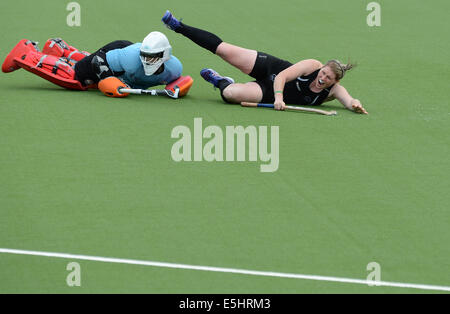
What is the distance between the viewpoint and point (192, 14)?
1620cm

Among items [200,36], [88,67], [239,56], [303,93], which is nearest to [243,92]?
[239,56]

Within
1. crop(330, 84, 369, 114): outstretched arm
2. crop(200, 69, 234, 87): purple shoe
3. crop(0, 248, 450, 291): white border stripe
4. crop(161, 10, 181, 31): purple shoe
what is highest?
crop(161, 10, 181, 31): purple shoe

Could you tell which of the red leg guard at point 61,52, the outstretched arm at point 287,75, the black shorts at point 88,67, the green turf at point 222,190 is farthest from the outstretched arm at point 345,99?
the red leg guard at point 61,52

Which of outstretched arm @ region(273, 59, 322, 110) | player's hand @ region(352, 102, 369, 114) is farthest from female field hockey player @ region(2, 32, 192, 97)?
player's hand @ region(352, 102, 369, 114)

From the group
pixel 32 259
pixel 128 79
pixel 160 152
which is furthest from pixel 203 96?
pixel 32 259

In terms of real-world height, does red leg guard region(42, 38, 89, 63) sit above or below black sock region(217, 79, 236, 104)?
above

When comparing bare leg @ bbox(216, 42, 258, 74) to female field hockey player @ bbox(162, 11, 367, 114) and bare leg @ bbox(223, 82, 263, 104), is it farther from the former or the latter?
bare leg @ bbox(223, 82, 263, 104)

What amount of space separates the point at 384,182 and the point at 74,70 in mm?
4559

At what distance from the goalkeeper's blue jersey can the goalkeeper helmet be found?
126mm

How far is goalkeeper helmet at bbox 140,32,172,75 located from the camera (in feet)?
35.3

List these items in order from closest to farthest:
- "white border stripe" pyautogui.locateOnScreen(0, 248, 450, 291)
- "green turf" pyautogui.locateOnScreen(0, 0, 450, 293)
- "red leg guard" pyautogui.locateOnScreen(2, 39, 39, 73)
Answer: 1. "white border stripe" pyautogui.locateOnScreen(0, 248, 450, 291)
2. "green turf" pyautogui.locateOnScreen(0, 0, 450, 293)
3. "red leg guard" pyautogui.locateOnScreen(2, 39, 39, 73)

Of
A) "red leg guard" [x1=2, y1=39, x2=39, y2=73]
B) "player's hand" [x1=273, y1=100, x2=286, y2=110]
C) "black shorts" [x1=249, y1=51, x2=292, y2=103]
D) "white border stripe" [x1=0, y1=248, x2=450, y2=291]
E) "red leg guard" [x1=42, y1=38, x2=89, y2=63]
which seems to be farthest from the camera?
"red leg guard" [x1=42, y1=38, x2=89, y2=63]

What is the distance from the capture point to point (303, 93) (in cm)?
1105

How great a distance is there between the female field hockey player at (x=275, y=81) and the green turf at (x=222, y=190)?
0.22 meters
